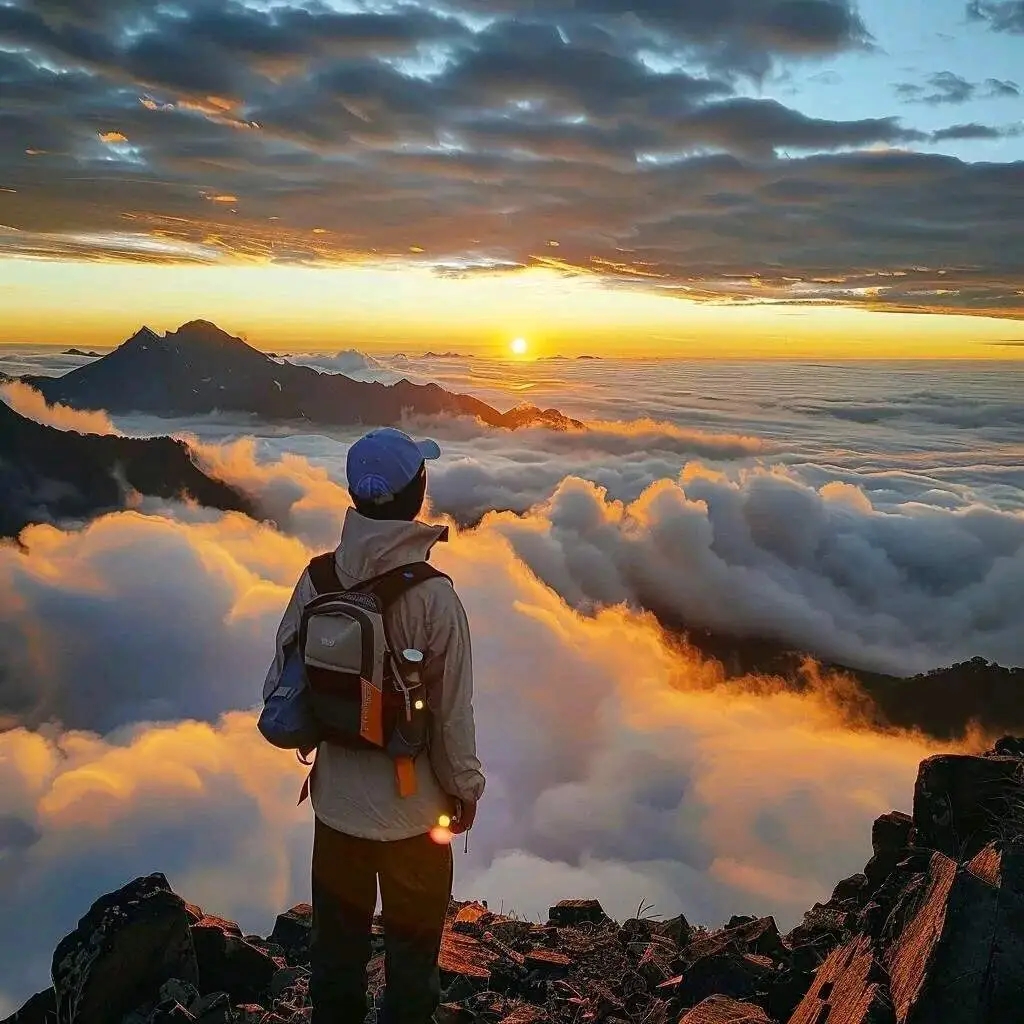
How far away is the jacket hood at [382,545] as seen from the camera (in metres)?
3.90

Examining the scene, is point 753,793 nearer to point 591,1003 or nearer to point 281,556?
point 591,1003

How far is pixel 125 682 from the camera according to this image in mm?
137750

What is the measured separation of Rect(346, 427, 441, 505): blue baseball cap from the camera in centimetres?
393

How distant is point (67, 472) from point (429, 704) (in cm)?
19092

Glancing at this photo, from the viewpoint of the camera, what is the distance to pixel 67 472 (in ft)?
561

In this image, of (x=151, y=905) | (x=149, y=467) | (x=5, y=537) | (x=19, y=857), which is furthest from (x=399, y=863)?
(x=149, y=467)

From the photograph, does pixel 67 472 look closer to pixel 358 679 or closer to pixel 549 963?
pixel 549 963

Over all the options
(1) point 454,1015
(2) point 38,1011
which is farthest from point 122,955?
(1) point 454,1015

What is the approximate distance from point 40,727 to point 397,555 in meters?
144

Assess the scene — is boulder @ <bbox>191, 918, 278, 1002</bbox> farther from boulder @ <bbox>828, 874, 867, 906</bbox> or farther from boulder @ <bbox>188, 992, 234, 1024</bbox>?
boulder @ <bbox>828, 874, 867, 906</bbox>

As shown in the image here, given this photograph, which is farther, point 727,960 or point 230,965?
point 230,965

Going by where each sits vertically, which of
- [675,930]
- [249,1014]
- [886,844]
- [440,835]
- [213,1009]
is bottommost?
[675,930]

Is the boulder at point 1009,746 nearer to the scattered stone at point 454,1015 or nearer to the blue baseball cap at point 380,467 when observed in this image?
the scattered stone at point 454,1015

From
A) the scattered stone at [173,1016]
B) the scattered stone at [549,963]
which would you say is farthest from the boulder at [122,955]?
the scattered stone at [549,963]
